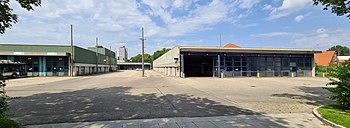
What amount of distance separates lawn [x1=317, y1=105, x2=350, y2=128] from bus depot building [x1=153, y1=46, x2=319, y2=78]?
74.6 ft

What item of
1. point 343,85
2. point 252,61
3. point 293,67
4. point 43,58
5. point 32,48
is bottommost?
point 343,85

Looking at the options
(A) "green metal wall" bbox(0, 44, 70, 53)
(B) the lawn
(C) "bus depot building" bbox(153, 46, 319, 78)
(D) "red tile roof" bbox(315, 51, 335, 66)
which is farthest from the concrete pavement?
(D) "red tile roof" bbox(315, 51, 335, 66)

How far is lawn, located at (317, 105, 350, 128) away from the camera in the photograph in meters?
6.02

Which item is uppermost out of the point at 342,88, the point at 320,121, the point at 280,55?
the point at 280,55

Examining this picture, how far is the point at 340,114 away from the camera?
693 cm

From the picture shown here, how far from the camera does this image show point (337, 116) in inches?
262

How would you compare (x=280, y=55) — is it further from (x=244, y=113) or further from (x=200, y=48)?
(x=244, y=113)

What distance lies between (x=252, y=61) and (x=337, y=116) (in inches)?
1047

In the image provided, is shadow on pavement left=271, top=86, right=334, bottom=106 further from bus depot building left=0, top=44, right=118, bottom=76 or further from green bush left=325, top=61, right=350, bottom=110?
bus depot building left=0, top=44, right=118, bottom=76

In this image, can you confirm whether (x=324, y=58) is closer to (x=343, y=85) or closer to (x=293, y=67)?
(x=293, y=67)

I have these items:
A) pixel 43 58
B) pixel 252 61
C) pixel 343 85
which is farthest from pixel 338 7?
pixel 43 58

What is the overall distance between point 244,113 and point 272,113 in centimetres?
104

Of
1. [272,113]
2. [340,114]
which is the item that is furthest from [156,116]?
[340,114]

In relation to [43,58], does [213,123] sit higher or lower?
lower
